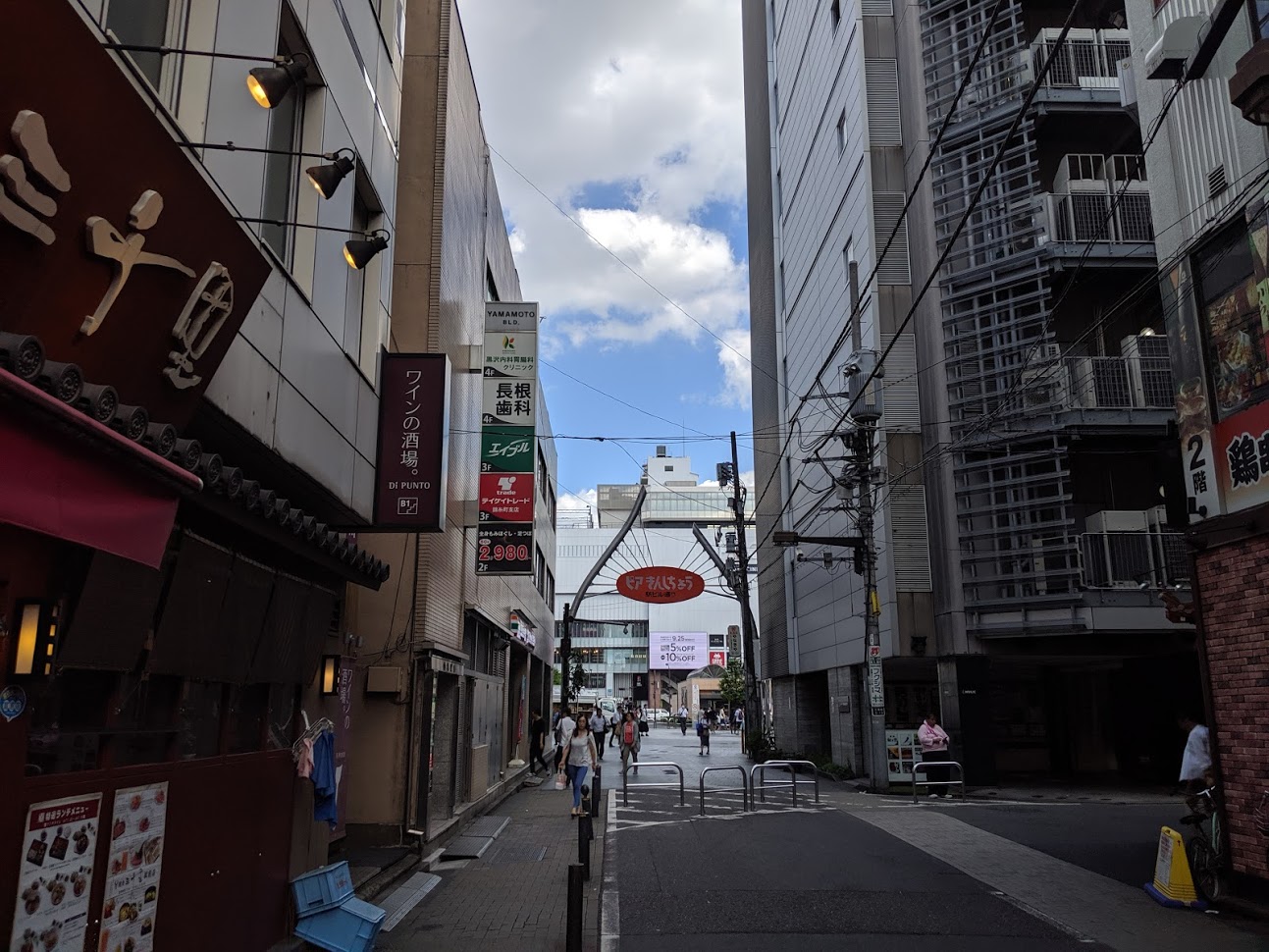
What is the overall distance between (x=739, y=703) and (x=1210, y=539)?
75.7 metres

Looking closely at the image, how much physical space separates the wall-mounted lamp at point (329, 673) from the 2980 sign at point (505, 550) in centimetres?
753

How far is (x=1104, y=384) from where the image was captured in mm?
21453

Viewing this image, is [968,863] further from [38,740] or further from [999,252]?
[999,252]

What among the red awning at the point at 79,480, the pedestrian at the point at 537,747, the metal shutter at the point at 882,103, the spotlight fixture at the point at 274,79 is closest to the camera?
the red awning at the point at 79,480

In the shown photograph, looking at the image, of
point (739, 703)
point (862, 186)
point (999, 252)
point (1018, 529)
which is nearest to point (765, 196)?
point (862, 186)

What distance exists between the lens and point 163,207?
563 centimetres

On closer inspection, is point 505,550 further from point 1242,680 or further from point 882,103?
point 882,103

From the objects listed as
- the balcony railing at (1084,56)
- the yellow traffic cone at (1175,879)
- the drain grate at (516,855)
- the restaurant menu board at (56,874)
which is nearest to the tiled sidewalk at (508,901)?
the drain grate at (516,855)

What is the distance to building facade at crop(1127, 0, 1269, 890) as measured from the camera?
9516 mm

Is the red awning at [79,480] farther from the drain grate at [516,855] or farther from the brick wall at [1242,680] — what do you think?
the brick wall at [1242,680]

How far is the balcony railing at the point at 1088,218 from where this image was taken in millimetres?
22234

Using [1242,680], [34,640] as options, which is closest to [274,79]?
[34,640]

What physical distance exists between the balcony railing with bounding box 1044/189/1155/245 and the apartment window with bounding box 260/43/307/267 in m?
18.2

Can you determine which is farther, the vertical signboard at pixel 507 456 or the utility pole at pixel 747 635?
the utility pole at pixel 747 635
